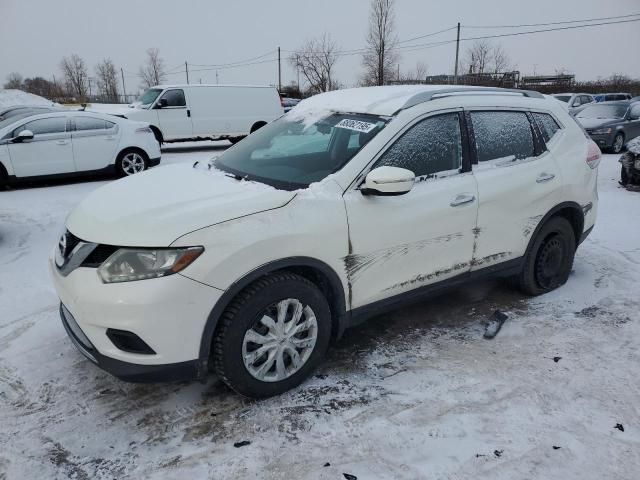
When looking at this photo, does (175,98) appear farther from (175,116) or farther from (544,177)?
(544,177)

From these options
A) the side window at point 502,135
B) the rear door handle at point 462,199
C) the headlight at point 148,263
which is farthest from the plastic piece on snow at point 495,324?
the headlight at point 148,263

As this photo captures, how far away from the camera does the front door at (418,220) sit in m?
2.99

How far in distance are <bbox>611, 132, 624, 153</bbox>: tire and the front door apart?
42.4ft

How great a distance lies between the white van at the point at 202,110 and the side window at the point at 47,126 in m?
5.01

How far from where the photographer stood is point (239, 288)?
2.56 meters

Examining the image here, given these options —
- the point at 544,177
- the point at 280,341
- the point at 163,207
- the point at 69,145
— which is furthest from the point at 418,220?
the point at 69,145

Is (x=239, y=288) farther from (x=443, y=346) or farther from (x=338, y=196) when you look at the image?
(x=443, y=346)

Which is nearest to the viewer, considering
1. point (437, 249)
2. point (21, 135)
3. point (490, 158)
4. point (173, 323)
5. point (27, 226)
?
point (173, 323)

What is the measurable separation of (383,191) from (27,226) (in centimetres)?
547

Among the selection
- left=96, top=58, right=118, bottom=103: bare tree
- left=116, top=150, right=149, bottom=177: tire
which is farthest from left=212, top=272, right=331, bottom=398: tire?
left=96, top=58, right=118, bottom=103: bare tree

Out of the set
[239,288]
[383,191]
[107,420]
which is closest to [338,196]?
[383,191]

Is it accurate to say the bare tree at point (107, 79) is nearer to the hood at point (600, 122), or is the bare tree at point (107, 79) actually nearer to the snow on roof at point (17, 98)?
the snow on roof at point (17, 98)

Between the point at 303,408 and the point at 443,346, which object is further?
the point at 443,346

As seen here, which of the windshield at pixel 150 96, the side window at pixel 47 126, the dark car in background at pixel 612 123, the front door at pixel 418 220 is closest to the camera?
the front door at pixel 418 220
